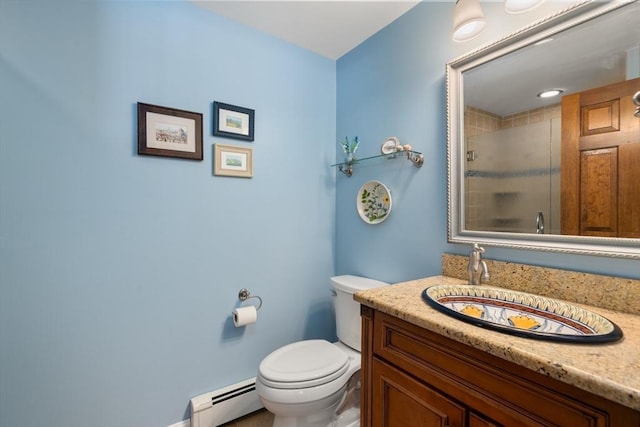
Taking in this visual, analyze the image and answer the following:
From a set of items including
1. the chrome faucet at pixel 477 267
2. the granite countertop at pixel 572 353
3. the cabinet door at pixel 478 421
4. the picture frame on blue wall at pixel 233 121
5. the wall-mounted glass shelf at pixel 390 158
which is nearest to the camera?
the granite countertop at pixel 572 353

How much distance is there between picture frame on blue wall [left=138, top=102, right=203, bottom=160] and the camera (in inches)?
54.5

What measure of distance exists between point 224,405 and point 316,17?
223 cm

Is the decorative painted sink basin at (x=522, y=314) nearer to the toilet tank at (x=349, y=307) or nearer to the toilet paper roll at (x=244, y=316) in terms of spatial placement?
the toilet tank at (x=349, y=307)

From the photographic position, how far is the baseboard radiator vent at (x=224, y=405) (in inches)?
58.1

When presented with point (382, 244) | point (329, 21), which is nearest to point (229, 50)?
point (329, 21)

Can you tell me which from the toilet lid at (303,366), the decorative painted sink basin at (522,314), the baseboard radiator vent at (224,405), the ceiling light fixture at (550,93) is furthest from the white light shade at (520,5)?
the baseboard radiator vent at (224,405)

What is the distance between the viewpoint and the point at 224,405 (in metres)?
1.55

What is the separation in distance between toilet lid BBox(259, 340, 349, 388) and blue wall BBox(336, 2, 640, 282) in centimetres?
53

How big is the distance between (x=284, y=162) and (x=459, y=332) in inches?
55.1

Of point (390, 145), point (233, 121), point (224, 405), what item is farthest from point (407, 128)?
point (224, 405)

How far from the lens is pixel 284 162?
183cm

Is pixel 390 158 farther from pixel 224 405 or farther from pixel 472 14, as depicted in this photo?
pixel 224 405

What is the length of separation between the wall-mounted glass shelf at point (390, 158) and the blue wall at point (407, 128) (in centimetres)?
3

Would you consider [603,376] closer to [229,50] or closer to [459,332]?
[459,332]
